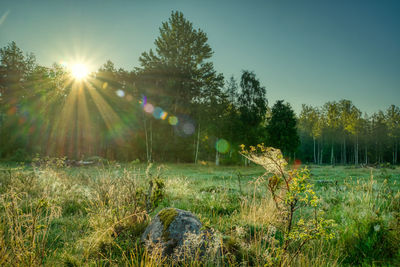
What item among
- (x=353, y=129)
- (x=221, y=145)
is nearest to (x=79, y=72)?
(x=221, y=145)

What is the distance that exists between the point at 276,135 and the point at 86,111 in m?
24.5

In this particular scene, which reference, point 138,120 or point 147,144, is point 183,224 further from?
point 138,120

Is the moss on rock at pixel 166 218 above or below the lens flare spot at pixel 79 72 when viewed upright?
below

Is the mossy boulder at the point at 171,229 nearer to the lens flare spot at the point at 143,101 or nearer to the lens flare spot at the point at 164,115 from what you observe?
the lens flare spot at the point at 164,115

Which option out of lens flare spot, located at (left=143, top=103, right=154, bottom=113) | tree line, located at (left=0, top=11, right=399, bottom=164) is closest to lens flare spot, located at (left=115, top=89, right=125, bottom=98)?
tree line, located at (left=0, top=11, right=399, bottom=164)

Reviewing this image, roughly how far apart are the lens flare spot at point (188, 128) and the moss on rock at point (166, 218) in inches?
979

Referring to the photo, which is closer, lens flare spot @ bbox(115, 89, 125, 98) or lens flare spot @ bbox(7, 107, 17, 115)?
lens flare spot @ bbox(7, 107, 17, 115)

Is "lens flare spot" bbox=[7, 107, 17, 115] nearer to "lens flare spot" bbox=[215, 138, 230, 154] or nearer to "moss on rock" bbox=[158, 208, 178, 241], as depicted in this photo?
"lens flare spot" bbox=[215, 138, 230, 154]

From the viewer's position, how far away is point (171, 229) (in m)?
2.83

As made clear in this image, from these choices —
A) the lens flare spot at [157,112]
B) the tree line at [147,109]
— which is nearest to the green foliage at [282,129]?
the tree line at [147,109]

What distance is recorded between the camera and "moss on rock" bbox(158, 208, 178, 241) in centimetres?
281

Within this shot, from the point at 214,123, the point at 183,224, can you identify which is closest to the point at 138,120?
the point at 214,123

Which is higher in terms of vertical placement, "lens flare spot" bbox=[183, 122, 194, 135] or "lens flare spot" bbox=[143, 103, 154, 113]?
"lens flare spot" bbox=[143, 103, 154, 113]

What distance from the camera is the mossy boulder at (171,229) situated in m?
2.73
